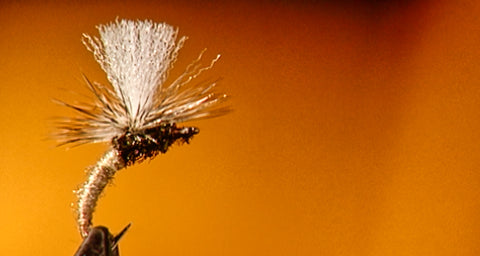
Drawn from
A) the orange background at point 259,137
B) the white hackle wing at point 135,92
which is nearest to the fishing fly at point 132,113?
the white hackle wing at point 135,92

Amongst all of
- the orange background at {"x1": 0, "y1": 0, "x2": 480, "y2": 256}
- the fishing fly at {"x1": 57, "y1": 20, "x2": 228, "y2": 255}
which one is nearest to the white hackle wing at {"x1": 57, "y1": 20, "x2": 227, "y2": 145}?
the fishing fly at {"x1": 57, "y1": 20, "x2": 228, "y2": 255}

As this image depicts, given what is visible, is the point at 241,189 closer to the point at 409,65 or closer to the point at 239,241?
the point at 239,241

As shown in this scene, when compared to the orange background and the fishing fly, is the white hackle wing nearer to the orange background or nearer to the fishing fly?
the fishing fly

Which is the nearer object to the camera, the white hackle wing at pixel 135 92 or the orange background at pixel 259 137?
the white hackle wing at pixel 135 92

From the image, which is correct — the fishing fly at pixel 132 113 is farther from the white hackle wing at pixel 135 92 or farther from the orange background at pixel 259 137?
the orange background at pixel 259 137

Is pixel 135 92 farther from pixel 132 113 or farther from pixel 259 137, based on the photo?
pixel 259 137

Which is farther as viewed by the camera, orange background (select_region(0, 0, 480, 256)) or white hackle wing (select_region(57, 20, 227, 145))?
orange background (select_region(0, 0, 480, 256))

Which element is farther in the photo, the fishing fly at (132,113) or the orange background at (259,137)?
the orange background at (259,137)

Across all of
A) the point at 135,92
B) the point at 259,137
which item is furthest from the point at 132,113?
the point at 259,137
